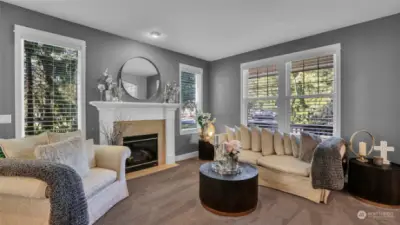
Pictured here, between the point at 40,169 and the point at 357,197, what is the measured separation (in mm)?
3535

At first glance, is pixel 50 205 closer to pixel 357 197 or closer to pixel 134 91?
pixel 134 91

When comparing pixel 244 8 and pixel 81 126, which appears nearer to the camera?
pixel 244 8

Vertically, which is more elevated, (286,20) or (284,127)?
(286,20)

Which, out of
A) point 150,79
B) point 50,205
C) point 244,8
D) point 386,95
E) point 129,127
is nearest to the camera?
point 50,205

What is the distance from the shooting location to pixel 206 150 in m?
4.51

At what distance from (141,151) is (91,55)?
6.36ft

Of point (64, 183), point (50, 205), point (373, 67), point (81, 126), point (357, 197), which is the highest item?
point (373, 67)

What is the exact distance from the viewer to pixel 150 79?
13.3 feet

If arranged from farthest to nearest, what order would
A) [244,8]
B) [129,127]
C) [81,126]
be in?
[129,127], [81,126], [244,8]

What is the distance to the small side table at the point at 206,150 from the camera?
14.8ft

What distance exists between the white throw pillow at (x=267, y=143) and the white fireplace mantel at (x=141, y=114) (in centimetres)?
191

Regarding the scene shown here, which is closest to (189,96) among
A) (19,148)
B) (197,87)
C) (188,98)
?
(188,98)

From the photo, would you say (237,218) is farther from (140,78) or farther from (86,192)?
(140,78)

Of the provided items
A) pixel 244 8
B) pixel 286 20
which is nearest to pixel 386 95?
pixel 286 20
